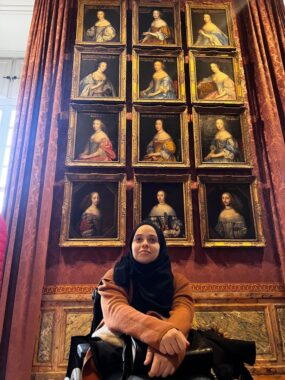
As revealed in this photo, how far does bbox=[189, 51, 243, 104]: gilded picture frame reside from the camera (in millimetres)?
→ 3768

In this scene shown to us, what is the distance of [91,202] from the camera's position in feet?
10.8

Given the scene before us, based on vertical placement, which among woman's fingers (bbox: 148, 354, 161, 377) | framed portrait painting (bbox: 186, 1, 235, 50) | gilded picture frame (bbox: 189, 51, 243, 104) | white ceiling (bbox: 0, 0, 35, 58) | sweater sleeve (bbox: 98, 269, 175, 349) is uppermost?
white ceiling (bbox: 0, 0, 35, 58)

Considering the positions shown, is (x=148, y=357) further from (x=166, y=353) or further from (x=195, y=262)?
(x=195, y=262)

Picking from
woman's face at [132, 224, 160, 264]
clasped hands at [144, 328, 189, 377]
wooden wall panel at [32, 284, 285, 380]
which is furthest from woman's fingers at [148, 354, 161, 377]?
wooden wall panel at [32, 284, 285, 380]

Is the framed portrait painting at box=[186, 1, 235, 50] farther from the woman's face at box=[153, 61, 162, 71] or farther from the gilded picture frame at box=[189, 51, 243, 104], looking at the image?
the woman's face at box=[153, 61, 162, 71]

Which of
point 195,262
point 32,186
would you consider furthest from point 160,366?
point 32,186

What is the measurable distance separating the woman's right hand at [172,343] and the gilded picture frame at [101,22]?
3.26 meters

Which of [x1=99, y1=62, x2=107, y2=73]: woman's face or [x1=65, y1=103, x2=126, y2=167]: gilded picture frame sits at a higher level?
[x1=99, y1=62, x2=107, y2=73]: woman's face

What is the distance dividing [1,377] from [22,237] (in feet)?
3.45

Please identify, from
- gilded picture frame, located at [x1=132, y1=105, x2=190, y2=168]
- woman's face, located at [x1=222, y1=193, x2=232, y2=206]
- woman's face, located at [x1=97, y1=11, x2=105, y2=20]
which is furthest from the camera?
woman's face, located at [x1=97, y1=11, x2=105, y2=20]

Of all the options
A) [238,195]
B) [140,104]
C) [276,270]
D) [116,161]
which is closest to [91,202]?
[116,161]

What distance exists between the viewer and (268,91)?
12.0 feet

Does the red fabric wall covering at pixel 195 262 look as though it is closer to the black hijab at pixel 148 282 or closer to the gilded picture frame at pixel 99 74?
the black hijab at pixel 148 282

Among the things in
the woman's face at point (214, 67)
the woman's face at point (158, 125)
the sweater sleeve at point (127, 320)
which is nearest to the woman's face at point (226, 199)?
the woman's face at point (158, 125)
